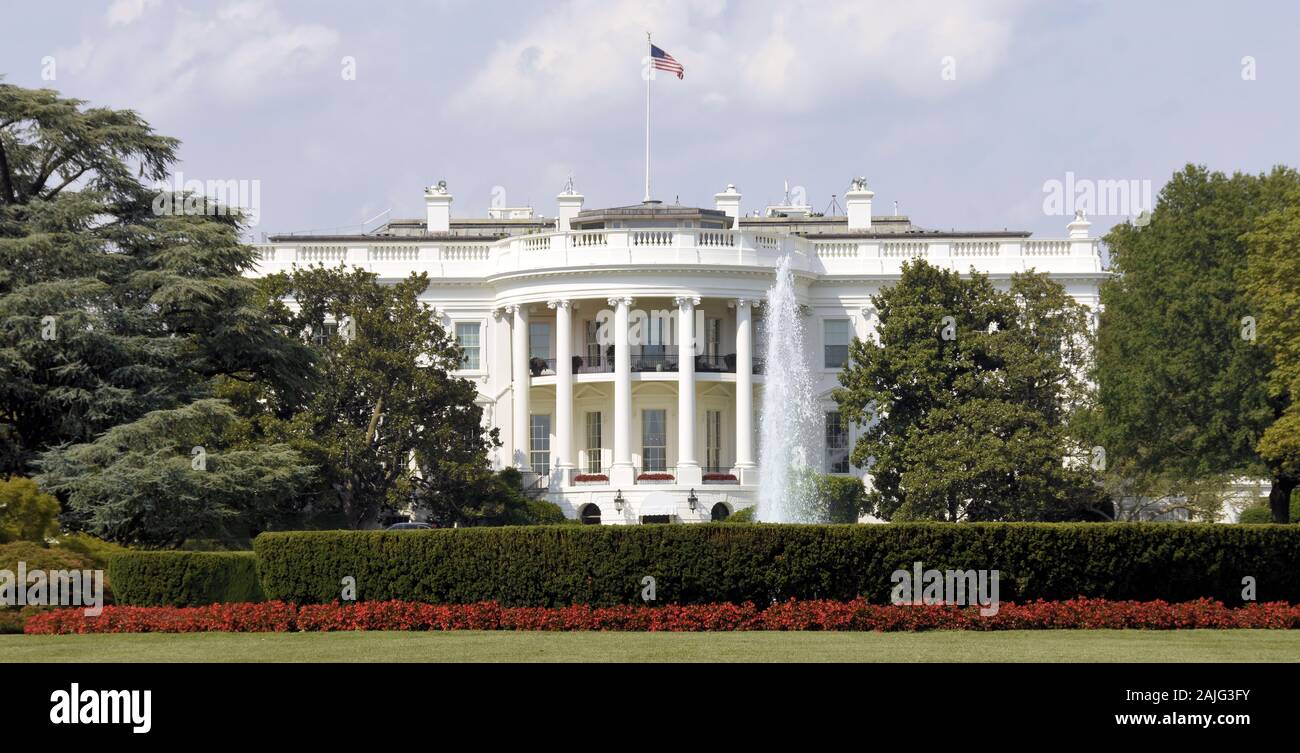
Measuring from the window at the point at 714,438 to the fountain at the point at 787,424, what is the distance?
9.20ft

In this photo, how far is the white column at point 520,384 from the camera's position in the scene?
59562 mm

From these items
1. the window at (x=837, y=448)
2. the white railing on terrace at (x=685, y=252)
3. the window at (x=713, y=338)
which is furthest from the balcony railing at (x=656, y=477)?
the white railing on terrace at (x=685, y=252)

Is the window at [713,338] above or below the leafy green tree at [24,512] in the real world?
above

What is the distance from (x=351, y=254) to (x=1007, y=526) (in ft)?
129

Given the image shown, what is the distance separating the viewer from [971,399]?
49.1 meters

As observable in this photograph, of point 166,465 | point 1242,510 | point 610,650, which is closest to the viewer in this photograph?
point 610,650

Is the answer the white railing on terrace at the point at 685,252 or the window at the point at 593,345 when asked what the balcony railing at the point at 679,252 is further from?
the window at the point at 593,345

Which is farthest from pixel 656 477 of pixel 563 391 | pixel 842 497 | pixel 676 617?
pixel 676 617

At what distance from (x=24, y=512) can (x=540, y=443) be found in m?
33.0

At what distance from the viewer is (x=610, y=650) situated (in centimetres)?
2164

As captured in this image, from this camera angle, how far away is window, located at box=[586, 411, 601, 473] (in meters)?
60.5

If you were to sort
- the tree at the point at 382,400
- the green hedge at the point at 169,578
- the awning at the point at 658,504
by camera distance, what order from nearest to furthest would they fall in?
1. the green hedge at the point at 169,578
2. the tree at the point at 382,400
3. the awning at the point at 658,504
